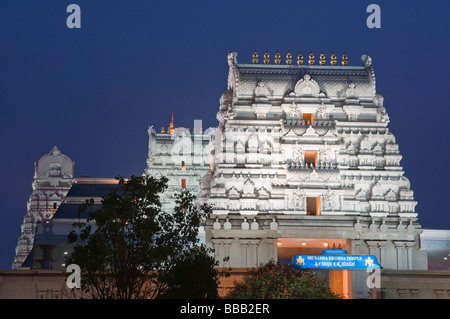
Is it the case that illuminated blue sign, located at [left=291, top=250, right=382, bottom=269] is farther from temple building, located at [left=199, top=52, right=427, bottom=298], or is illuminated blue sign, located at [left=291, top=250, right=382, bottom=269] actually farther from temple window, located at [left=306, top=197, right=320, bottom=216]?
temple window, located at [left=306, top=197, right=320, bottom=216]

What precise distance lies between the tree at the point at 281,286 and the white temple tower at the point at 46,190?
214 ft

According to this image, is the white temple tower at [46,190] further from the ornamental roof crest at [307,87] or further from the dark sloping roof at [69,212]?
the ornamental roof crest at [307,87]

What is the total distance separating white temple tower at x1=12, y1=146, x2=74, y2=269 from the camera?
10112 cm

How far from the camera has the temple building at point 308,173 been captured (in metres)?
52.4

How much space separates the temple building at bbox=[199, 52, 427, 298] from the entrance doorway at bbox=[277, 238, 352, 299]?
0.29 ft

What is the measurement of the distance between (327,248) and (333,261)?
481 inches

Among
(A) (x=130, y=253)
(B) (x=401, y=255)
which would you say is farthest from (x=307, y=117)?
(A) (x=130, y=253)

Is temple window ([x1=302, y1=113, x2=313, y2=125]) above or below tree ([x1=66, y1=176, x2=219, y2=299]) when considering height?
above

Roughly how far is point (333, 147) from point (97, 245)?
1007 inches

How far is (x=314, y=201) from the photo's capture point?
177 feet

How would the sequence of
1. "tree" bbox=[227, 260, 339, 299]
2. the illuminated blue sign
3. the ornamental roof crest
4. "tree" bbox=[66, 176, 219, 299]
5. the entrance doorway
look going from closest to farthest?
"tree" bbox=[66, 176, 219, 299] < "tree" bbox=[227, 260, 339, 299] < the illuminated blue sign < the entrance doorway < the ornamental roof crest

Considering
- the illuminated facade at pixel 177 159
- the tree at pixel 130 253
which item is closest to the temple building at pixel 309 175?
the tree at pixel 130 253

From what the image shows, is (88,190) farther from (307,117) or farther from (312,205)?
(312,205)

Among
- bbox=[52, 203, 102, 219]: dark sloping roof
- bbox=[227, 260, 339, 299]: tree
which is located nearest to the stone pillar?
bbox=[227, 260, 339, 299]: tree
